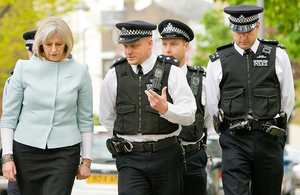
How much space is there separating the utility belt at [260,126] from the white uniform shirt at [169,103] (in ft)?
2.48

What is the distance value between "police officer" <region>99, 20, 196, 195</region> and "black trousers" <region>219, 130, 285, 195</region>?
0.76m

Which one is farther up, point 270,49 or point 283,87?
point 270,49

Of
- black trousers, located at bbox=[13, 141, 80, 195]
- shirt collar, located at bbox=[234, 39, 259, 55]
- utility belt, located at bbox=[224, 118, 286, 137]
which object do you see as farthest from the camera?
shirt collar, located at bbox=[234, 39, 259, 55]

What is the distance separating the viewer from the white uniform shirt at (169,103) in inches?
195

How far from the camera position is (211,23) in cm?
2883

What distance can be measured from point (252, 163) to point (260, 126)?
15.7 inches

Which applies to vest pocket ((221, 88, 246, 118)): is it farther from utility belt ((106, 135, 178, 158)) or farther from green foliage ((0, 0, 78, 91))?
green foliage ((0, 0, 78, 91))

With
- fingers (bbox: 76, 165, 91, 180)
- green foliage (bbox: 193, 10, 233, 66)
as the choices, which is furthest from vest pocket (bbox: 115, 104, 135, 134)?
green foliage (bbox: 193, 10, 233, 66)

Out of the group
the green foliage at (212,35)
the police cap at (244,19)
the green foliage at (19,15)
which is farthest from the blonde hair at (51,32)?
the green foliage at (212,35)

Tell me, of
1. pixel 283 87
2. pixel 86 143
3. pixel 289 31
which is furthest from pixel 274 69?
pixel 289 31

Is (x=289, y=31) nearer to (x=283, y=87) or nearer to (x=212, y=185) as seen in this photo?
(x=212, y=185)

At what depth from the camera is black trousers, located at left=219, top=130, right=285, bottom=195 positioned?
5.70 meters

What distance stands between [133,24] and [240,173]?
75.2 inches

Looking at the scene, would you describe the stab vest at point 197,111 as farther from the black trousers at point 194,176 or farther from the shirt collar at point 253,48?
the shirt collar at point 253,48
